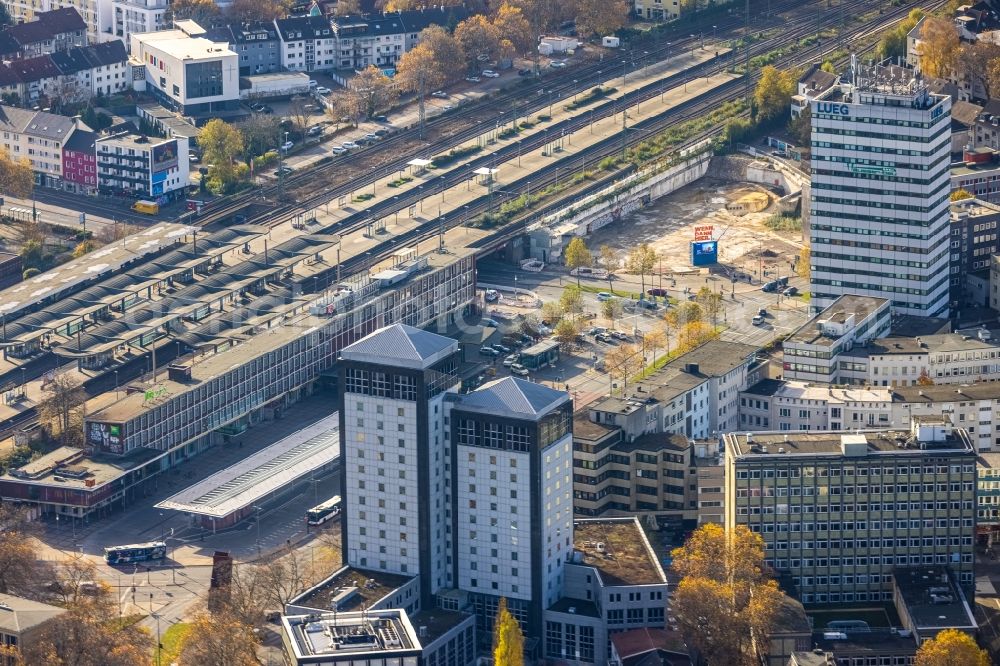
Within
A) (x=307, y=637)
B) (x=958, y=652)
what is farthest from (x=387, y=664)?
(x=958, y=652)

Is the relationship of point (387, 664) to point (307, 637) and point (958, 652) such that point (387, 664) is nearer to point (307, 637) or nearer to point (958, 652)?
point (307, 637)
